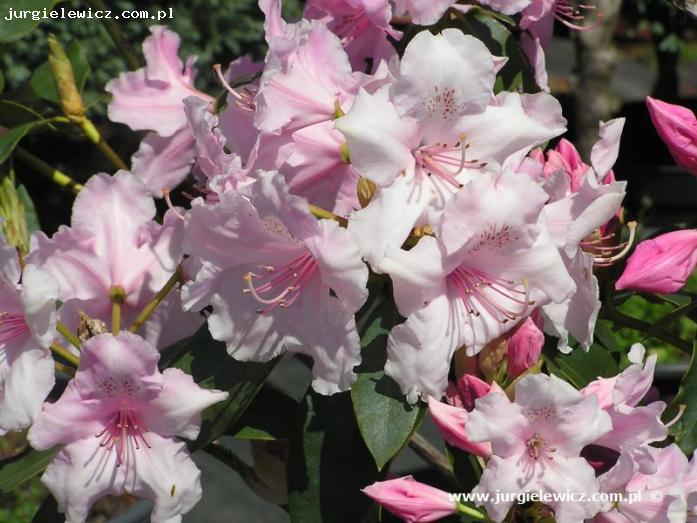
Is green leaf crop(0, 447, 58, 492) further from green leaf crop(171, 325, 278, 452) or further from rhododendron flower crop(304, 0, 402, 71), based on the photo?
rhododendron flower crop(304, 0, 402, 71)

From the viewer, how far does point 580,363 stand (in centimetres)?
88

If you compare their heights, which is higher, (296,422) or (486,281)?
(486,281)

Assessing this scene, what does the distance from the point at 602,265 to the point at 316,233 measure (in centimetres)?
28

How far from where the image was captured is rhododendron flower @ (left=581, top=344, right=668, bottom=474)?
743 millimetres

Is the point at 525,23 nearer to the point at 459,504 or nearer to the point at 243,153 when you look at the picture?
the point at 243,153

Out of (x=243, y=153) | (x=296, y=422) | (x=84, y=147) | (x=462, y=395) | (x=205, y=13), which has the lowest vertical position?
(x=84, y=147)

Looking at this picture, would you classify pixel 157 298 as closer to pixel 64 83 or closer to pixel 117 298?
pixel 117 298

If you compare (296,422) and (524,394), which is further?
(296,422)

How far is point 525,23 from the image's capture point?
92 centimetres

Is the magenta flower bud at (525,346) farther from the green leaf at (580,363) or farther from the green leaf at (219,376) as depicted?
the green leaf at (219,376)

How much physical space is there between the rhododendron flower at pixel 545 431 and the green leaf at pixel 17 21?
589mm

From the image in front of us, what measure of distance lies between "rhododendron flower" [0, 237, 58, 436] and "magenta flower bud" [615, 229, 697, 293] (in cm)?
46

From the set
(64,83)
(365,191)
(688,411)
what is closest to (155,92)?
(64,83)

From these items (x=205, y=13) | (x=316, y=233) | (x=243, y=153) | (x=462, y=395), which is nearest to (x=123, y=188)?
(x=243, y=153)
